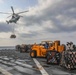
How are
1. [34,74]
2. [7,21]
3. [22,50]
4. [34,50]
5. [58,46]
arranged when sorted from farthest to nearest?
1. [7,21]
2. [22,50]
3. [34,50]
4. [58,46]
5. [34,74]

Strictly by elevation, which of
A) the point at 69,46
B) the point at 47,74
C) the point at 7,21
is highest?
the point at 7,21

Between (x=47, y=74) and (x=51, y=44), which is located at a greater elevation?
(x=51, y=44)

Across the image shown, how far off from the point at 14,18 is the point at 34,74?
228 feet

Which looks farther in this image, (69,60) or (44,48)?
(44,48)

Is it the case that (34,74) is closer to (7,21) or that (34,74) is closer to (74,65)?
(74,65)

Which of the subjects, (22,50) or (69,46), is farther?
(22,50)

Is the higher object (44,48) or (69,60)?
(44,48)

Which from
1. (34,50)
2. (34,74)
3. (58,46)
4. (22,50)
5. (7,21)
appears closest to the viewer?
(34,74)

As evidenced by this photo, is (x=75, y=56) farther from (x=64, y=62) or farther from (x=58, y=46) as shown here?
(x=58, y=46)

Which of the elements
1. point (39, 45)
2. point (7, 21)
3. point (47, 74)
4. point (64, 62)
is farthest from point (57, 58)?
point (7, 21)

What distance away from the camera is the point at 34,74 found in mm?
12203

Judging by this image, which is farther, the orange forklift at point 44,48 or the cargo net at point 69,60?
the orange forklift at point 44,48

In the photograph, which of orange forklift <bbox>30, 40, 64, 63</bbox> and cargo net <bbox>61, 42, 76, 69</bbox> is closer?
cargo net <bbox>61, 42, 76, 69</bbox>

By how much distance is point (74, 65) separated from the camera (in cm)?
1498
